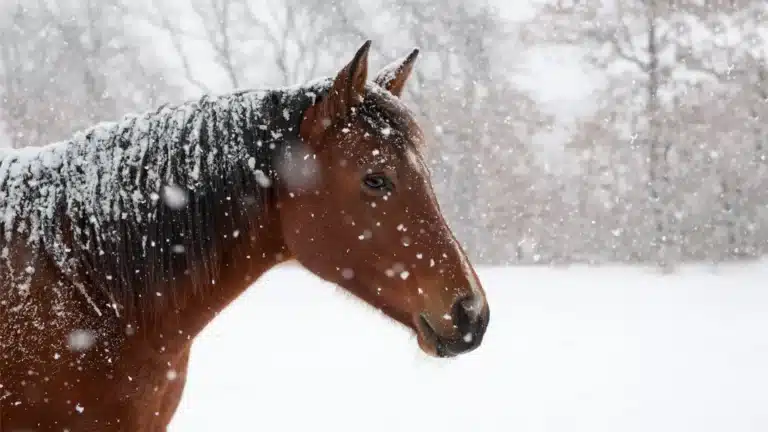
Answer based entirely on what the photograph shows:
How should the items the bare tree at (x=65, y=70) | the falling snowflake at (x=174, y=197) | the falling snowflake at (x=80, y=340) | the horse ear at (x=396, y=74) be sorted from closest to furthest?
the falling snowflake at (x=80, y=340), the falling snowflake at (x=174, y=197), the horse ear at (x=396, y=74), the bare tree at (x=65, y=70)

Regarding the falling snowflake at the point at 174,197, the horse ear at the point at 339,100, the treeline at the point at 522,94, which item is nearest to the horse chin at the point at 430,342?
the horse ear at the point at 339,100

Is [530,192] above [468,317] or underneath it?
underneath

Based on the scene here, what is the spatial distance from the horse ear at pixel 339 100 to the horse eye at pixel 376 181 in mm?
209

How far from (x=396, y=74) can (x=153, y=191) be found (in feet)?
3.02

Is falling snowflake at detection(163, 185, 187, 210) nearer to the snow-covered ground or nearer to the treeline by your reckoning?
the snow-covered ground

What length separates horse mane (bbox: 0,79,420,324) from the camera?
180 cm

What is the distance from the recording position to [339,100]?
1.89 m

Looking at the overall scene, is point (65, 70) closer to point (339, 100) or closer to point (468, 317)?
point (339, 100)

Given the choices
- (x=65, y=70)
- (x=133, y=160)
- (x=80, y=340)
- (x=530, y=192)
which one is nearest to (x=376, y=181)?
(x=133, y=160)

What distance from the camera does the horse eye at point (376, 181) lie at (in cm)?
186

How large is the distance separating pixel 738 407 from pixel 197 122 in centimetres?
526

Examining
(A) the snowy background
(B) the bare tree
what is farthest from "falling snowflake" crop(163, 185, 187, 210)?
(B) the bare tree

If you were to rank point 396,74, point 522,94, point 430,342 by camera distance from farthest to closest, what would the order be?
point 522,94
point 396,74
point 430,342

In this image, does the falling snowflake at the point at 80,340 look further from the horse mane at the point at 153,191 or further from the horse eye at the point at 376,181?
the horse eye at the point at 376,181
